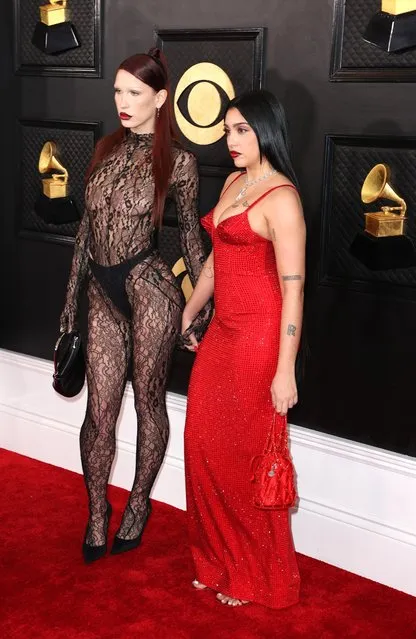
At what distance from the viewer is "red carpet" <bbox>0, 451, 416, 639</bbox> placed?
344 cm

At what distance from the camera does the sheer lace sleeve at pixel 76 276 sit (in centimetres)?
381

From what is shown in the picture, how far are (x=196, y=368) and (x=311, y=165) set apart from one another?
89 centimetres

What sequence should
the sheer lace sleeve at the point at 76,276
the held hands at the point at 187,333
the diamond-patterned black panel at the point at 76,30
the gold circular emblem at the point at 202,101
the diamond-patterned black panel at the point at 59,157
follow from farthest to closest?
the diamond-patterned black panel at the point at 59,157
the diamond-patterned black panel at the point at 76,30
the gold circular emblem at the point at 202,101
the sheer lace sleeve at the point at 76,276
the held hands at the point at 187,333

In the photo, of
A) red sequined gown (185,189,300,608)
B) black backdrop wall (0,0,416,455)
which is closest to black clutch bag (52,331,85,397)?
red sequined gown (185,189,300,608)

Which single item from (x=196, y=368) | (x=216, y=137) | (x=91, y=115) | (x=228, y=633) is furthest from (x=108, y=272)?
(x=228, y=633)

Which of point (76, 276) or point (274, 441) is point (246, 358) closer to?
point (274, 441)

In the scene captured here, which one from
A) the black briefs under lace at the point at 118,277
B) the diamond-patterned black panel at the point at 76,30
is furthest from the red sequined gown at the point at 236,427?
the diamond-patterned black panel at the point at 76,30

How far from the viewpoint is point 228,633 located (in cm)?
342

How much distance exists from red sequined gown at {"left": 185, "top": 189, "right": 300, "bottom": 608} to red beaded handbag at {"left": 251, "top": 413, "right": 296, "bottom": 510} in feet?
0.31

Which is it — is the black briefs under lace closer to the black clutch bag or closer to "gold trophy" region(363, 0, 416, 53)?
the black clutch bag

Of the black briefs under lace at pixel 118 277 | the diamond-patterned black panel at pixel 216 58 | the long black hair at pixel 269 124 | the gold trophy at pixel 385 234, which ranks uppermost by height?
the diamond-patterned black panel at pixel 216 58

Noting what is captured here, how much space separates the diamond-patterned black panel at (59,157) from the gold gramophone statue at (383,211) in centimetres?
143

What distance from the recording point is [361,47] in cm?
354

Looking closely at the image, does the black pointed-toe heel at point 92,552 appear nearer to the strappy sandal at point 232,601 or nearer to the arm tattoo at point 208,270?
the strappy sandal at point 232,601
